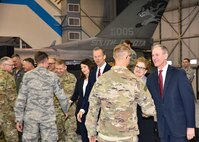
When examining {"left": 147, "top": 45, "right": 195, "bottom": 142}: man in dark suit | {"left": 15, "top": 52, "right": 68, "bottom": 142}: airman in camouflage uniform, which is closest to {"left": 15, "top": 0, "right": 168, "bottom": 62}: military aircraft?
{"left": 15, "top": 52, "right": 68, "bottom": 142}: airman in camouflage uniform

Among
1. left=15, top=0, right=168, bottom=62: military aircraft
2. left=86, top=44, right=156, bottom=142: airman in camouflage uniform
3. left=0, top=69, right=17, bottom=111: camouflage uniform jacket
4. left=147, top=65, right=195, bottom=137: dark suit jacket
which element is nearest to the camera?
left=86, top=44, right=156, bottom=142: airman in camouflage uniform

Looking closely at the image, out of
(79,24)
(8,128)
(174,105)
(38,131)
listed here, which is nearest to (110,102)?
(174,105)

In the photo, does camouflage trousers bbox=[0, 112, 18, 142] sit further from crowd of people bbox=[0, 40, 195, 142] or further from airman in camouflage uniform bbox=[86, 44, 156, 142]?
airman in camouflage uniform bbox=[86, 44, 156, 142]

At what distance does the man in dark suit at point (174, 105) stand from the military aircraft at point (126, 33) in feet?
21.7

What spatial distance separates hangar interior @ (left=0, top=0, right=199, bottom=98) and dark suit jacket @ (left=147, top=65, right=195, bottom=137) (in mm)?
8717

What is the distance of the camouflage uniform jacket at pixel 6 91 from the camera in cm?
534

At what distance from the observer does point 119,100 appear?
298cm

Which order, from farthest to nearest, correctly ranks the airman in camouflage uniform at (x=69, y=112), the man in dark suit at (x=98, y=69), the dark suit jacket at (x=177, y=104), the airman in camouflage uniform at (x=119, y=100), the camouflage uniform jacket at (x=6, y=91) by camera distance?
A: the airman in camouflage uniform at (x=69, y=112) → the camouflage uniform jacket at (x=6, y=91) → the man in dark suit at (x=98, y=69) → the dark suit jacket at (x=177, y=104) → the airman in camouflage uniform at (x=119, y=100)

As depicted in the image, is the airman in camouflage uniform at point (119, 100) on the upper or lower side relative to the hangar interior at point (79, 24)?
lower

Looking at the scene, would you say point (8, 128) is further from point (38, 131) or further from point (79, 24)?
point (79, 24)

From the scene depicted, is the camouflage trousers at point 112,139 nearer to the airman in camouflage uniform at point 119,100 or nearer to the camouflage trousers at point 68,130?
the airman in camouflage uniform at point 119,100

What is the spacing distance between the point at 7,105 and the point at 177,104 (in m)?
2.85

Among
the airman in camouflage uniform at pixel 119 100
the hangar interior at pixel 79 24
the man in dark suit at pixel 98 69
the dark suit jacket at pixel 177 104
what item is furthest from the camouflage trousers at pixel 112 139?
the hangar interior at pixel 79 24

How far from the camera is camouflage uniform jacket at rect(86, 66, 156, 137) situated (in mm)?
2979
